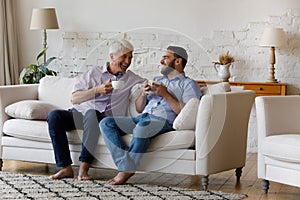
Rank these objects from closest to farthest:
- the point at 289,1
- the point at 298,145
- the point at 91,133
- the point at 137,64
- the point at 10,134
→ the point at 298,145 < the point at 91,133 < the point at 10,134 < the point at 137,64 < the point at 289,1

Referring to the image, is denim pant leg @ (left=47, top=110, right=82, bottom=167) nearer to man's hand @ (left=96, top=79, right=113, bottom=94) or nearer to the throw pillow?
man's hand @ (left=96, top=79, right=113, bottom=94)

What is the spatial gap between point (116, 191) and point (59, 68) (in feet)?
9.89

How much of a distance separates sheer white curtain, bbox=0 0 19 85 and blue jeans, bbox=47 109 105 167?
7.84ft

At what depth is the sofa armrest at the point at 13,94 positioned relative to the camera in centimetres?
499

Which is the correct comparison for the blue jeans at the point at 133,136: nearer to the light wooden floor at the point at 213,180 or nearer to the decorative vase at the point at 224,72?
the light wooden floor at the point at 213,180

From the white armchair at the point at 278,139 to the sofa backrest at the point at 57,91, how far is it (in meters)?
1.62

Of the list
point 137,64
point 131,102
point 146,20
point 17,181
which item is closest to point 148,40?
point 146,20

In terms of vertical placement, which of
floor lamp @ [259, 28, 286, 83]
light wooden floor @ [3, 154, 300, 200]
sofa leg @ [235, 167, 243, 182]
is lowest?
light wooden floor @ [3, 154, 300, 200]

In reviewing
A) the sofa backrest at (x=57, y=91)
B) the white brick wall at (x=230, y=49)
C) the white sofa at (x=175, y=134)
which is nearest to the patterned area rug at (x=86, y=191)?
the white sofa at (x=175, y=134)

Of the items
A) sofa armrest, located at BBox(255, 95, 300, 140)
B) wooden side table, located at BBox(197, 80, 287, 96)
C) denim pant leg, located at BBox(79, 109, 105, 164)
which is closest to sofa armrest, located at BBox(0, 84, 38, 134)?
denim pant leg, located at BBox(79, 109, 105, 164)

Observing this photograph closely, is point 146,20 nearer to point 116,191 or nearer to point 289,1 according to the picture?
point 289,1

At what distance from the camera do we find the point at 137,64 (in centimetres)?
562

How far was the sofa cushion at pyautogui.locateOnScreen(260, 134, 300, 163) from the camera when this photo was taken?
3.97 metres

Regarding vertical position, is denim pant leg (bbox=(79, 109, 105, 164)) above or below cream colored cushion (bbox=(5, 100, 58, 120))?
below
